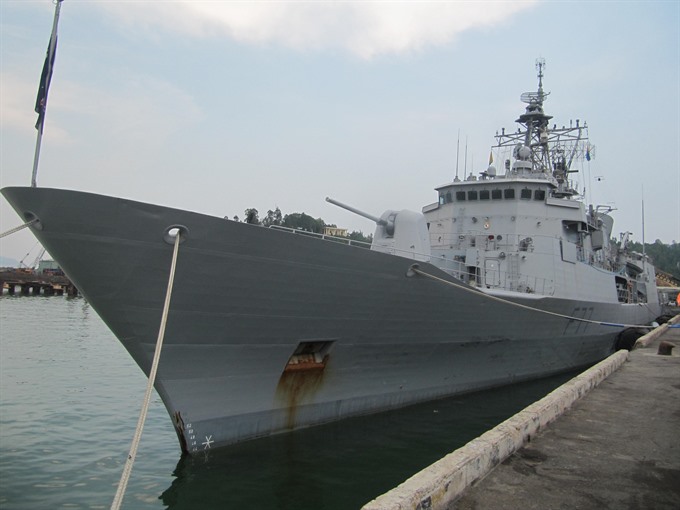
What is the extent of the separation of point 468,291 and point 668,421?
12.8 ft

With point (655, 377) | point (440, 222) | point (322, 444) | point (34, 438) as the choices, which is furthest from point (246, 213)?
point (440, 222)

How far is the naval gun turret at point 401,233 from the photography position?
31.3 ft

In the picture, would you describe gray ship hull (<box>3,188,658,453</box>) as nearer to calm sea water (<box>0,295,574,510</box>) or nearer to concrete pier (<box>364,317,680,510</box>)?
calm sea water (<box>0,295,574,510</box>)

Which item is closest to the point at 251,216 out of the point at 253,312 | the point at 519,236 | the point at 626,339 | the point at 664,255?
the point at 253,312

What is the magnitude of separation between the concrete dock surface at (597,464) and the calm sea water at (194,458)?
2402mm

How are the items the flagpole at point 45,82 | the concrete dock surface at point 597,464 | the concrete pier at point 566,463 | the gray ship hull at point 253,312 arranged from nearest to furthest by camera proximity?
the concrete pier at point 566,463, the concrete dock surface at point 597,464, the flagpole at point 45,82, the gray ship hull at point 253,312

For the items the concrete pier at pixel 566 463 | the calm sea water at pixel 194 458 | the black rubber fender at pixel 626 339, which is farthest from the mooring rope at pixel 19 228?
the black rubber fender at pixel 626 339

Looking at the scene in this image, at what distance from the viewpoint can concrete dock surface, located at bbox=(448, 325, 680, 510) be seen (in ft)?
11.6

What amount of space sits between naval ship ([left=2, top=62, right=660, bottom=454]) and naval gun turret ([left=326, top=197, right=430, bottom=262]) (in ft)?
0.09

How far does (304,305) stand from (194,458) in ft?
7.94

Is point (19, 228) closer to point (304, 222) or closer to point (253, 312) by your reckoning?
point (253, 312)

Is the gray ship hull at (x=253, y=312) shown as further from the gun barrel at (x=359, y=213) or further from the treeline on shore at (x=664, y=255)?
the treeline on shore at (x=664, y=255)

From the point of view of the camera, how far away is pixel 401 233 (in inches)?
378

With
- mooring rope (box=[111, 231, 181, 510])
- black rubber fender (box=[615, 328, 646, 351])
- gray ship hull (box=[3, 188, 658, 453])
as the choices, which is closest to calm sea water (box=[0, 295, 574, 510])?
gray ship hull (box=[3, 188, 658, 453])
